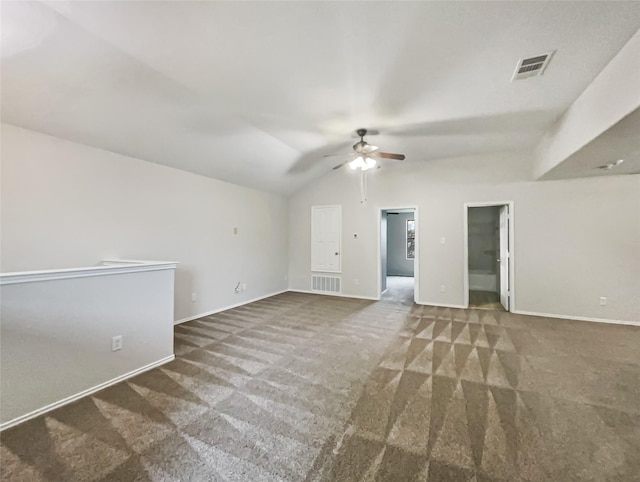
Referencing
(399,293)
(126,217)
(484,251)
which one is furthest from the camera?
(484,251)

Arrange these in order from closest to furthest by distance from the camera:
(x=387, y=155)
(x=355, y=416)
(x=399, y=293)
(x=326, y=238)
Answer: (x=355, y=416), (x=387, y=155), (x=326, y=238), (x=399, y=293)

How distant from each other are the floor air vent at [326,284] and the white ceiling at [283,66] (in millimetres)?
3661

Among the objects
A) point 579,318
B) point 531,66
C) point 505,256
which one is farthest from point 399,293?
point 531,66

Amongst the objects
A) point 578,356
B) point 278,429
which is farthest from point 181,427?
point 578,356

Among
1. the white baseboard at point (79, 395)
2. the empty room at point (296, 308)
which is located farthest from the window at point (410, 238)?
the white baseboard at point (79, 395)

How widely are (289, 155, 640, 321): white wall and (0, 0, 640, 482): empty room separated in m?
0.04

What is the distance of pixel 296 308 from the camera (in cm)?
531

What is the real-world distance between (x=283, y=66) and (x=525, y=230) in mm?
5007

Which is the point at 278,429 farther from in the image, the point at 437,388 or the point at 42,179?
the point at 42,179

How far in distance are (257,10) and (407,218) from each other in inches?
365

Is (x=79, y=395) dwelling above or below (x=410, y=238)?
below

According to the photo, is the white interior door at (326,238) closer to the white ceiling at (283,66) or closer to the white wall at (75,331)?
the white ceiling at (283,66)

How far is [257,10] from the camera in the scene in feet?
6.15

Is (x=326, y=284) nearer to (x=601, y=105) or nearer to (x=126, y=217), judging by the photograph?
(x=126, y=217)
